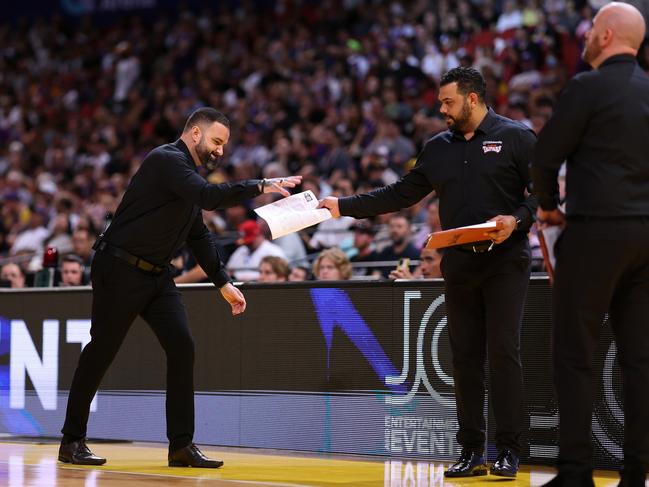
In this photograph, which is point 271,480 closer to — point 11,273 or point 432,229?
point 432,229

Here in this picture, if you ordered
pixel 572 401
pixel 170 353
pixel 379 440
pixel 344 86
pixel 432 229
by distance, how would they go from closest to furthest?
1. pixel 572 401
2. pixel 170 353
3. pixel 379 440
4. pixel 432 229
5. pixel 344 86

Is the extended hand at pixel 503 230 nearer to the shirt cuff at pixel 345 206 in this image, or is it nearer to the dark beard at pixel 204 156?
the shirt cuff at pixel 345 206

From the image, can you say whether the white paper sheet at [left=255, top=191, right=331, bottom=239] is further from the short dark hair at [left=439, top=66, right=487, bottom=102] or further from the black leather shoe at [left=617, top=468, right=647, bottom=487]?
the black leather shoe at [left=617, top=468, right=647, bottom=487]

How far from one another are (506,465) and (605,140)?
7.12ft

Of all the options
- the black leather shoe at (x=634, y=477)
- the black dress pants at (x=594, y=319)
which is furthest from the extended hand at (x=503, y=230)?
the black leather shoe at (x=634, y=477)

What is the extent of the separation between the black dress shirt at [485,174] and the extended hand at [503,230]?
0.38 ft

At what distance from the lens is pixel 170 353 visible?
700 centimetres

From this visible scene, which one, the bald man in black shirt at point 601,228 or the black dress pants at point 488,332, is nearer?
the bald man in black shirt at point 601,228

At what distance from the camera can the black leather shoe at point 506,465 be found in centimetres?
627

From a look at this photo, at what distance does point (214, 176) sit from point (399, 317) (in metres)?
7.25

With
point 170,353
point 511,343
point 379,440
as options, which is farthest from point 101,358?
point 511,343

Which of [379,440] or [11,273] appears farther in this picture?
Answer: [11,273]

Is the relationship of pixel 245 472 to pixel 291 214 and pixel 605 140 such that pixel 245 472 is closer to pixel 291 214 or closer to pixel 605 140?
pixel 291 214

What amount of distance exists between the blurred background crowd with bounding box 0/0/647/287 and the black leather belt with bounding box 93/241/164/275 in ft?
6.94
